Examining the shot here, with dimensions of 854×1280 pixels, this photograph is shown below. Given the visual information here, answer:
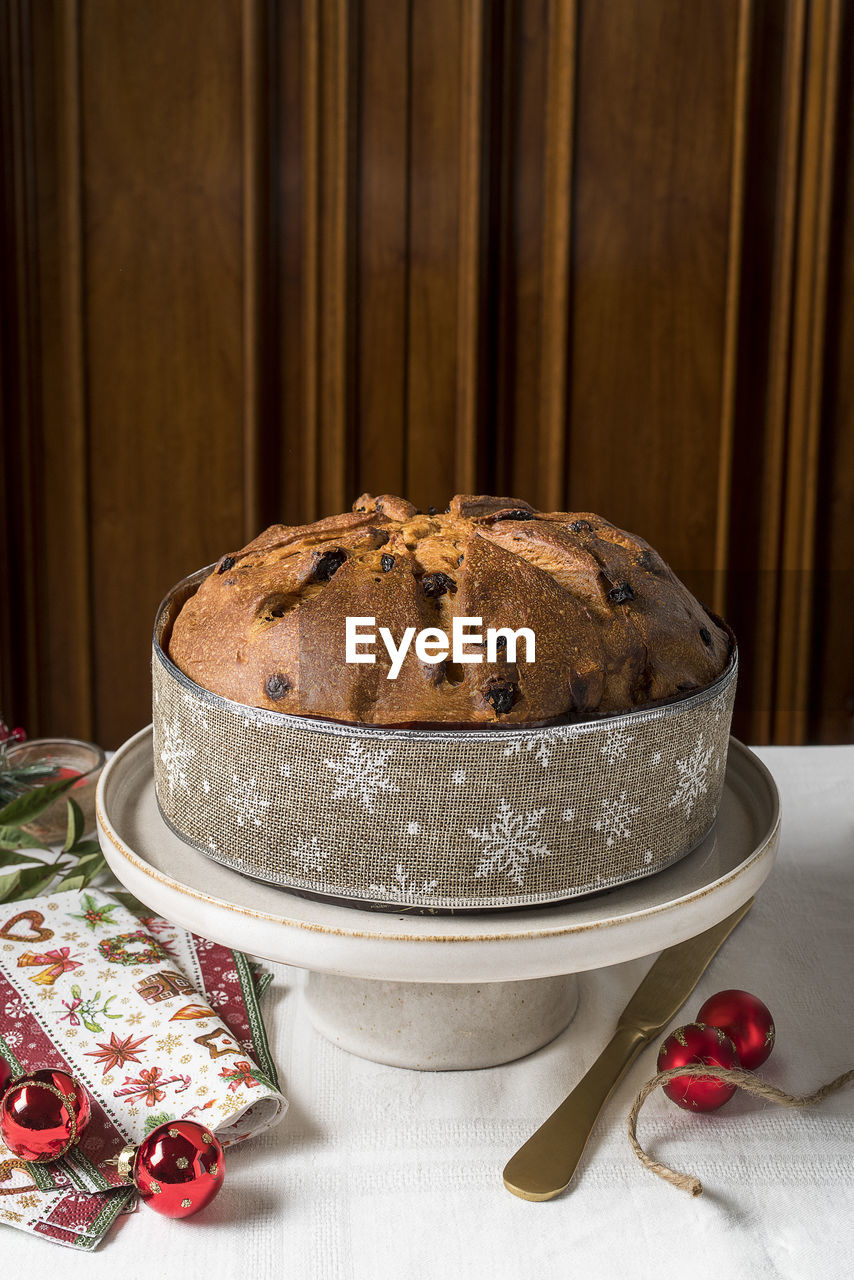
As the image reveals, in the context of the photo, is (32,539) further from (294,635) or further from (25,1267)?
(25,1267)

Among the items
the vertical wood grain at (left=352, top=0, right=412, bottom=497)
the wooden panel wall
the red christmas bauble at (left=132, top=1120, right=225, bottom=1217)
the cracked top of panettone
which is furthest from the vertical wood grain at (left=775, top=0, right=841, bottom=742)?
the red christmas bauble at (left=132, top=1120, right=225, bottom=1217)

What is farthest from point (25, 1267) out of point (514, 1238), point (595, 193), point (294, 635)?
point (595, 193)

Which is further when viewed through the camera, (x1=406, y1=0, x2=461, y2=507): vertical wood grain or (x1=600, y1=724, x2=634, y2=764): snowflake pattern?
(x1=406, y1=0, x2=461, y2=507): vertical wood grain

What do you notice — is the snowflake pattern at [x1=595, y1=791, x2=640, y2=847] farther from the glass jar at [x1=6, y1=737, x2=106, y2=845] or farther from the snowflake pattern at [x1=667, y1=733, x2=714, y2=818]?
the glass jar at [x1=6, y1=737, x2=106, y2=845]

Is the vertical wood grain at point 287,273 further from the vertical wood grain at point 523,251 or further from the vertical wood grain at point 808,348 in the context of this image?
the vertical wood grain at point 808,348

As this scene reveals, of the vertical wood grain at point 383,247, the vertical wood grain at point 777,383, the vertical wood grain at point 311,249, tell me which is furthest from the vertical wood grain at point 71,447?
the vertical wood grain at point 777,383

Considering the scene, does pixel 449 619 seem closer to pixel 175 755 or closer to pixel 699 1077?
pixel 175 755
